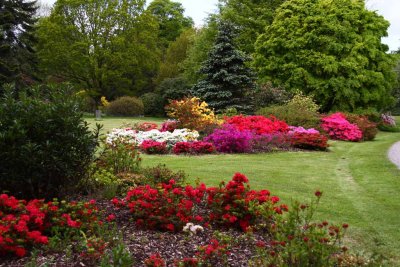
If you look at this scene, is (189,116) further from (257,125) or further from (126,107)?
(126,107)

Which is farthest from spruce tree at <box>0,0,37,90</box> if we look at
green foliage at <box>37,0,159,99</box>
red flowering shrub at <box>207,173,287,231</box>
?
red flowering shrub at <box>207,173,287,231</box>

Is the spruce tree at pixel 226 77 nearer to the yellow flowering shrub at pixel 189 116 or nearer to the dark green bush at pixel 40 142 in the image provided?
the yellow flowering shrub at pixel 189 116

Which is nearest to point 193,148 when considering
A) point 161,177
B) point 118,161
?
point 118,161

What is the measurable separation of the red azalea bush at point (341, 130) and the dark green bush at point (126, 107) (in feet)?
61.2

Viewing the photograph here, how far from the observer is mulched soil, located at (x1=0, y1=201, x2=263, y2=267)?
3.77 m

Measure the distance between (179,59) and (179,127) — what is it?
24.8m

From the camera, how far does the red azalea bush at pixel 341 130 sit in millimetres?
17922

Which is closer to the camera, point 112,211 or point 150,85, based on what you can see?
point 112,211

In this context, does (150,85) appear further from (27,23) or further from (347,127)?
(347,127)

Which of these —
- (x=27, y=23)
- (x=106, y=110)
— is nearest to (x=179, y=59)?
(x=106, y=110)

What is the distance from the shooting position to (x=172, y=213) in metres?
4.80

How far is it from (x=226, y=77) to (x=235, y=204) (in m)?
17.9

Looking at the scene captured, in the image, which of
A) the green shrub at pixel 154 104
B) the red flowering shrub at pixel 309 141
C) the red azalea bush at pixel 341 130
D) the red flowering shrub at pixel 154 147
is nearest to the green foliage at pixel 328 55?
the red azalea bush at pixel 341 130

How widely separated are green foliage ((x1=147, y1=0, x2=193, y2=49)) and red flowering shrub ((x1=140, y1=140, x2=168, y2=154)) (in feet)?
119
